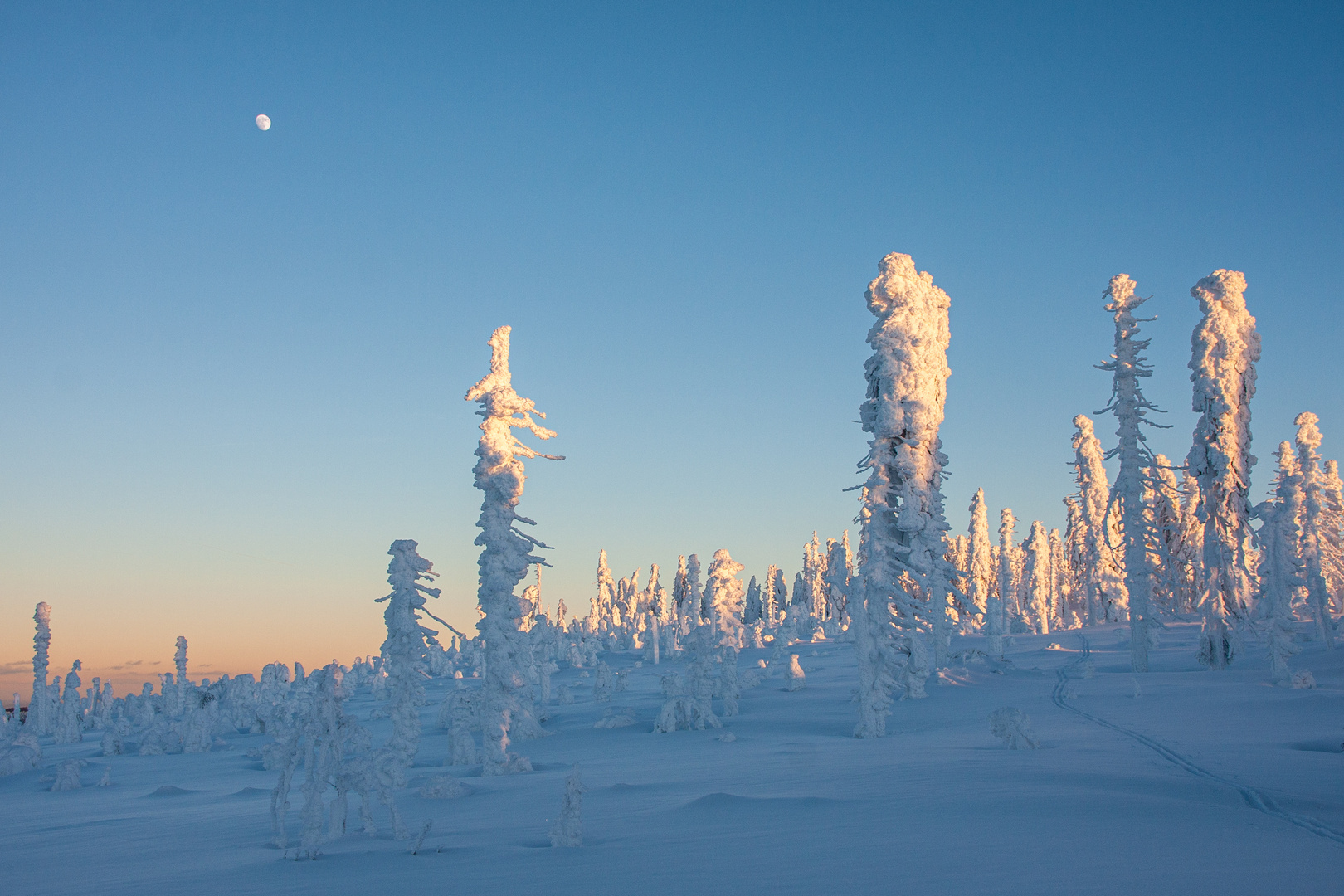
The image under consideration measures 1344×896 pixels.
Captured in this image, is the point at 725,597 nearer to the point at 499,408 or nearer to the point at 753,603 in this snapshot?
the point at 499,408

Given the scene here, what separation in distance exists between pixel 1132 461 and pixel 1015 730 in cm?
1727

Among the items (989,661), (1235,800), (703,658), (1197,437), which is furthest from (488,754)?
(1197,437)

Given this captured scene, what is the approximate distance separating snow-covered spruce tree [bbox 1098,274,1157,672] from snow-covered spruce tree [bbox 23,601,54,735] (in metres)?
51.3

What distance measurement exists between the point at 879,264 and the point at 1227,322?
39.7 feet

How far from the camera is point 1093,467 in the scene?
57156 mm

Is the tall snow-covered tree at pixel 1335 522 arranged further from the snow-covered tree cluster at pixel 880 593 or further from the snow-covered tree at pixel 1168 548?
the snow-covered tree at pixel 1168 548

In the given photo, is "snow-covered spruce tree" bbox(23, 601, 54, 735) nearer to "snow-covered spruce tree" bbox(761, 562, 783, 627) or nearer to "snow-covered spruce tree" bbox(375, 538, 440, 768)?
"snow-covered spruce tree" bbox(375, 538, 440, 768)

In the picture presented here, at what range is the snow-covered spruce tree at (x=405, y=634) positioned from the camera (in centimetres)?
2111

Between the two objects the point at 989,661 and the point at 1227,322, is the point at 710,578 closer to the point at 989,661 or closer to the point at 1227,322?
the point at 989,661

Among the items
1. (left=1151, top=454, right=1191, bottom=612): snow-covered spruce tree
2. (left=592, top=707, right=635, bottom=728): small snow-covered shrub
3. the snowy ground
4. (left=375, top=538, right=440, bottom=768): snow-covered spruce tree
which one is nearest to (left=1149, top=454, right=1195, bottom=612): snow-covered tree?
(left=1151, top=454, right=1191, bottom=612): snow-covered spruce tree

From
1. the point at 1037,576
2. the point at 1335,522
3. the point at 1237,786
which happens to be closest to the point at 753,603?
the point at 1037,576

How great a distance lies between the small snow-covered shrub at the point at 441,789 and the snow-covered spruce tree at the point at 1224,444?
24547mm

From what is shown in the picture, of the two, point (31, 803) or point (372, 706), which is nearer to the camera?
point (31, 803)

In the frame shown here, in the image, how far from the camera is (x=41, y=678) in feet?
158
